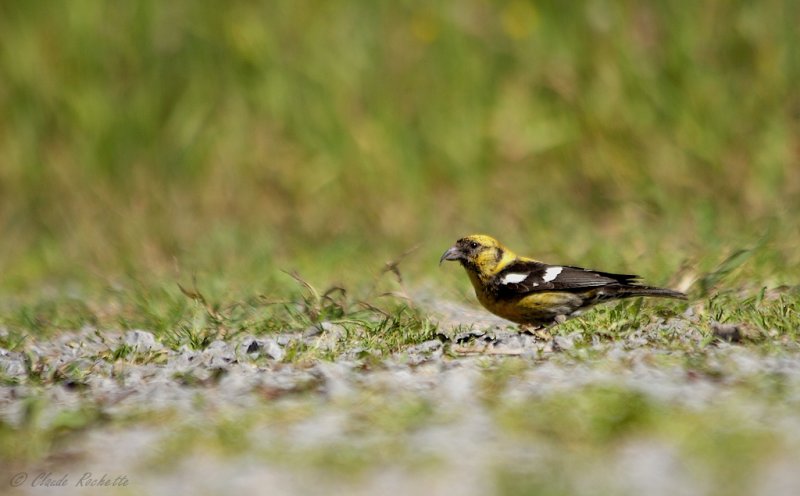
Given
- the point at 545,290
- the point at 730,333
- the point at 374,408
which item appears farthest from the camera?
the point at 545,290

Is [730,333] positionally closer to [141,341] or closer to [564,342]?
[564,342]

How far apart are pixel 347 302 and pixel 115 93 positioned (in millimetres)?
4809

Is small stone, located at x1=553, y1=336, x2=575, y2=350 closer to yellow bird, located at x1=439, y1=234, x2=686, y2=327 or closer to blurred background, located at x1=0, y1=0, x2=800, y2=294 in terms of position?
yellow bird, located at x1=439, y1=234, x2=686, y2=327

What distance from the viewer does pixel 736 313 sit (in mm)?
5793

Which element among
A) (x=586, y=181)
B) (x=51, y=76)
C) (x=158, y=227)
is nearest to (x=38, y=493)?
(x=158, y=227)

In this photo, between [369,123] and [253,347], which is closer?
[253,347]

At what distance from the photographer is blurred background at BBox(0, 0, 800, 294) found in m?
9.74

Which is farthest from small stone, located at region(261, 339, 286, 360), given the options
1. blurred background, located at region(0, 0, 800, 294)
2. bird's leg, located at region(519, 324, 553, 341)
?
blurred background, located at region(0, 0, 800, 294)

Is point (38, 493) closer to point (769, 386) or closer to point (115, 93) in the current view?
point (769, 386)

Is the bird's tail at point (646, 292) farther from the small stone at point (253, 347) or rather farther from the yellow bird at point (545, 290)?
the small stone at point (253, 347)

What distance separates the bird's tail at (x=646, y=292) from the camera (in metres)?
6.21

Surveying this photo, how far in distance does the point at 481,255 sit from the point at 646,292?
1.04 meters

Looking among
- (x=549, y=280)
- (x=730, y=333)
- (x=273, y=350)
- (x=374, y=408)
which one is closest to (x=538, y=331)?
(x=549, y=280)

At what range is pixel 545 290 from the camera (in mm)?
6496
